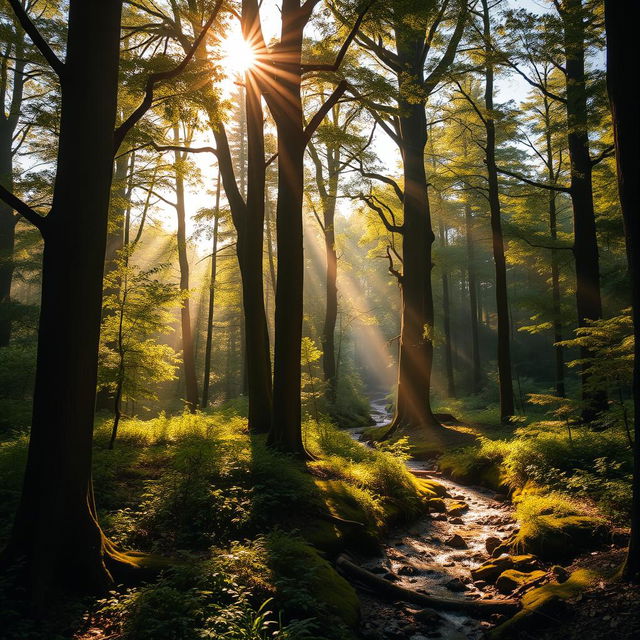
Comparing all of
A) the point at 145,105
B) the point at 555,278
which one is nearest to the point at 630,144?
the point at 145,105

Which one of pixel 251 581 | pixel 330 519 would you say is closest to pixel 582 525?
pixel 330 519

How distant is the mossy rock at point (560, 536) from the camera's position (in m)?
5.02

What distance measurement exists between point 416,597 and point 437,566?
102 cm

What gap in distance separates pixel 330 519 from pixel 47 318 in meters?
4.14

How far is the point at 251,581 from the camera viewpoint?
389cm

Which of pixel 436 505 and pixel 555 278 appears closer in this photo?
pixel 436 505

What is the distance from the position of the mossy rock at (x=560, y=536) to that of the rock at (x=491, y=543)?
1.09 feet

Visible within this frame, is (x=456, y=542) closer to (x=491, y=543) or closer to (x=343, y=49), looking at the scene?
(x=491, y=543)

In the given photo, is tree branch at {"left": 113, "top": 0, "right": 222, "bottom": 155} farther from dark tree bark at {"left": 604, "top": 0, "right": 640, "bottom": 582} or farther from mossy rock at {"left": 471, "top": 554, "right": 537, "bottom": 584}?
mossy rock at {"left": 471, "top": 554, "right": 537, "bottom": 584}

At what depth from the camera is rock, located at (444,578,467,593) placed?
490 cm

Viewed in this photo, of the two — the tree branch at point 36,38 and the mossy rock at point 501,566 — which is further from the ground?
the tree branch at point 36,38

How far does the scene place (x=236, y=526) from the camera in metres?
5.10

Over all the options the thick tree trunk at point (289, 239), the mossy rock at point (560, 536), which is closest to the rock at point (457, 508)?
the mossy rock at point (560, 536)

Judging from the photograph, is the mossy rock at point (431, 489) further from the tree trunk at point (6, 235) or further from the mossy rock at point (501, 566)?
the tree trunk at point (6, 235)
